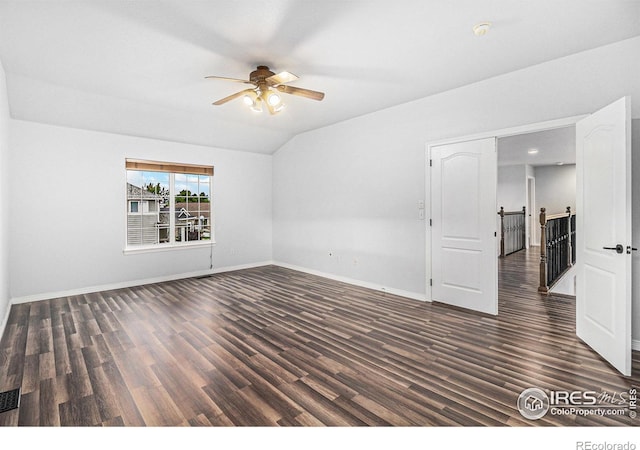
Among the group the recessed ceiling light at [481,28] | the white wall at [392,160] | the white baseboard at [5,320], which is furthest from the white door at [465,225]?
the white baseboard at [5,320]

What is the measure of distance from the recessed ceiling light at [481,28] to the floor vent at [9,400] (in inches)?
174

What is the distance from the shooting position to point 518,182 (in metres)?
9.66

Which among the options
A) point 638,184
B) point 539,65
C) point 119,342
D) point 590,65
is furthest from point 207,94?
point 638,184

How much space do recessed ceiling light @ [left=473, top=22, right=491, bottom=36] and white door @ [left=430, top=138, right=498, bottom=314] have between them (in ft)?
4.64

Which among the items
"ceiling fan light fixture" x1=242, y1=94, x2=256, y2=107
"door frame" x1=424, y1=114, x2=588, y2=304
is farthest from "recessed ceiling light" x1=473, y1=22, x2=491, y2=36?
"ceiling fan light fixture" x1=242, y1=94, x2=256, y2=107

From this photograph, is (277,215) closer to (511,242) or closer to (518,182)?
(511,242)

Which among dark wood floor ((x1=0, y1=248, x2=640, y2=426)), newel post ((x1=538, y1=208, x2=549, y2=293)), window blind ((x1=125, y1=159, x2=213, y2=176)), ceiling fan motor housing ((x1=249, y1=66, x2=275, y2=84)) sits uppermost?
ceiling fan motor housing ((x1=249, y1=66, x2=275, y2=84))

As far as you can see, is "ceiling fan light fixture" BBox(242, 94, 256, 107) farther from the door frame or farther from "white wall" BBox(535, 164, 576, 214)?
"white wall" BBox(535, 164, 576, 214)

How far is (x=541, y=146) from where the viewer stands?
21.6 feet

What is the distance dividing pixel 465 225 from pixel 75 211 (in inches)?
226

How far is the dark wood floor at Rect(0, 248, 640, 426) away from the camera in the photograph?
2.02 metres

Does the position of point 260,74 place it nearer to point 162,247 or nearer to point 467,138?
point 467,138

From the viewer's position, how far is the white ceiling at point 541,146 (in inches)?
217

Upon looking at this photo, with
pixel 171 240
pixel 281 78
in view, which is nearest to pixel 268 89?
pixel 281 78
